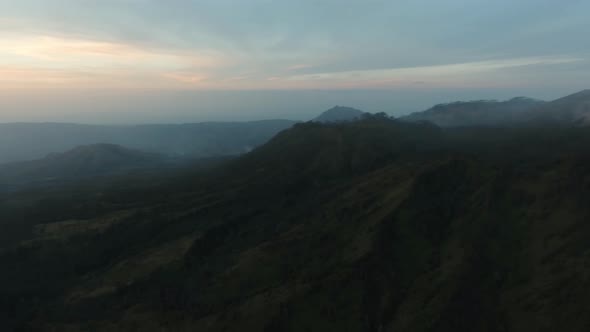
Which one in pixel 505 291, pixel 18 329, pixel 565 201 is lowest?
pixel 18 329

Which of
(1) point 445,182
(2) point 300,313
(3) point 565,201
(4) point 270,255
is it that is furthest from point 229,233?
(3) point 565,201

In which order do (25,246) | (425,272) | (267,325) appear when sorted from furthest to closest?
(25,246) → (425,272) → (267,325)

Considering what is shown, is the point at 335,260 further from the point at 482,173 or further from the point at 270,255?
the point at 482,173

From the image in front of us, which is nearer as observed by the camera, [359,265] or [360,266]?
[360,266]

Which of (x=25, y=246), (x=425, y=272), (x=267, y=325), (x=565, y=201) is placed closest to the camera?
(x=267, y=325)

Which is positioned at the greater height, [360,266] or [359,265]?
[359,265]

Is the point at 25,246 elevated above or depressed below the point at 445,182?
below

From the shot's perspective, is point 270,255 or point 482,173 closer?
point 270,255
